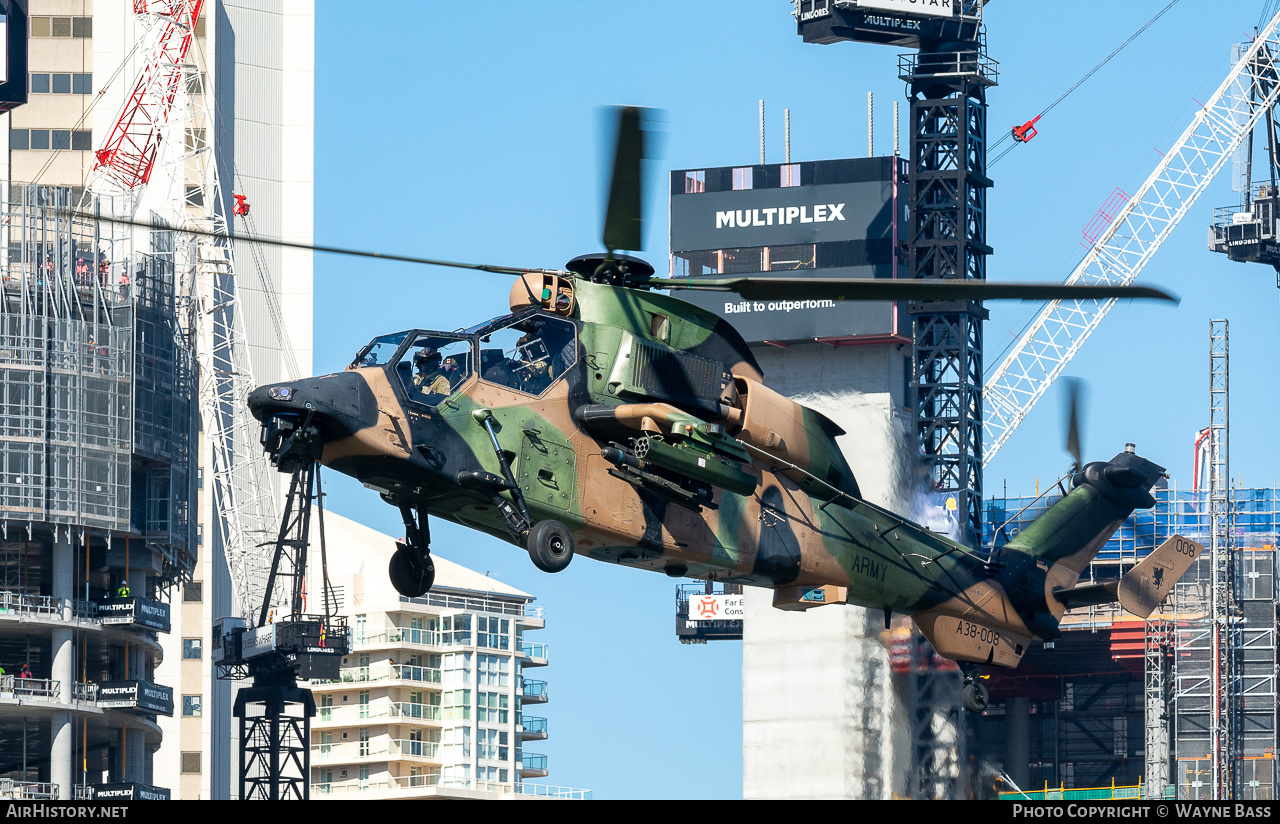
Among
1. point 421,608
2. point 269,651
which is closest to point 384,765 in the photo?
point 421,608

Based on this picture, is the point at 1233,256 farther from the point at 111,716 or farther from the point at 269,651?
the point at 111,716

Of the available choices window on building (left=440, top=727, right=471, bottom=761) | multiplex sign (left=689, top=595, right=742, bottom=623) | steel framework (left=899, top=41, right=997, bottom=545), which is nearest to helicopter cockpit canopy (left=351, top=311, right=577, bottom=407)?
steel framework (left=899, top=41, right=997, bottom=545)

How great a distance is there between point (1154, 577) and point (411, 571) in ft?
63.4

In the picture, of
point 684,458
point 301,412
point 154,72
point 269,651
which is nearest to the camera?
point 301,412

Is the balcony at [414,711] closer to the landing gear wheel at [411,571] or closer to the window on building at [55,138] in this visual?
the window on building at [55,138]

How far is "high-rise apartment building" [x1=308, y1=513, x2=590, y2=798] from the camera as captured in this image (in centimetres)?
16162

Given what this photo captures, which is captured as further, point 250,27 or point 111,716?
point 250,27

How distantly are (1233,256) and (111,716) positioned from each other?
215ft

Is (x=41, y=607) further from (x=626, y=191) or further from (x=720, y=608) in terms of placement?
(x=626, y=191)

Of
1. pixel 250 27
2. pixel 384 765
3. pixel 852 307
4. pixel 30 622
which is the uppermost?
pixel 250 27

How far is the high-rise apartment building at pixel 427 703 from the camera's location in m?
162

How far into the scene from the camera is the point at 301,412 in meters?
29.5

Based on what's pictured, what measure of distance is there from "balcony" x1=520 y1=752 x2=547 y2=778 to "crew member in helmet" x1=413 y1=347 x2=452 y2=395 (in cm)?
13911

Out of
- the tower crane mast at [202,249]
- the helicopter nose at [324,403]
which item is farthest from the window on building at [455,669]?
the helicopter nose at [324,403]
